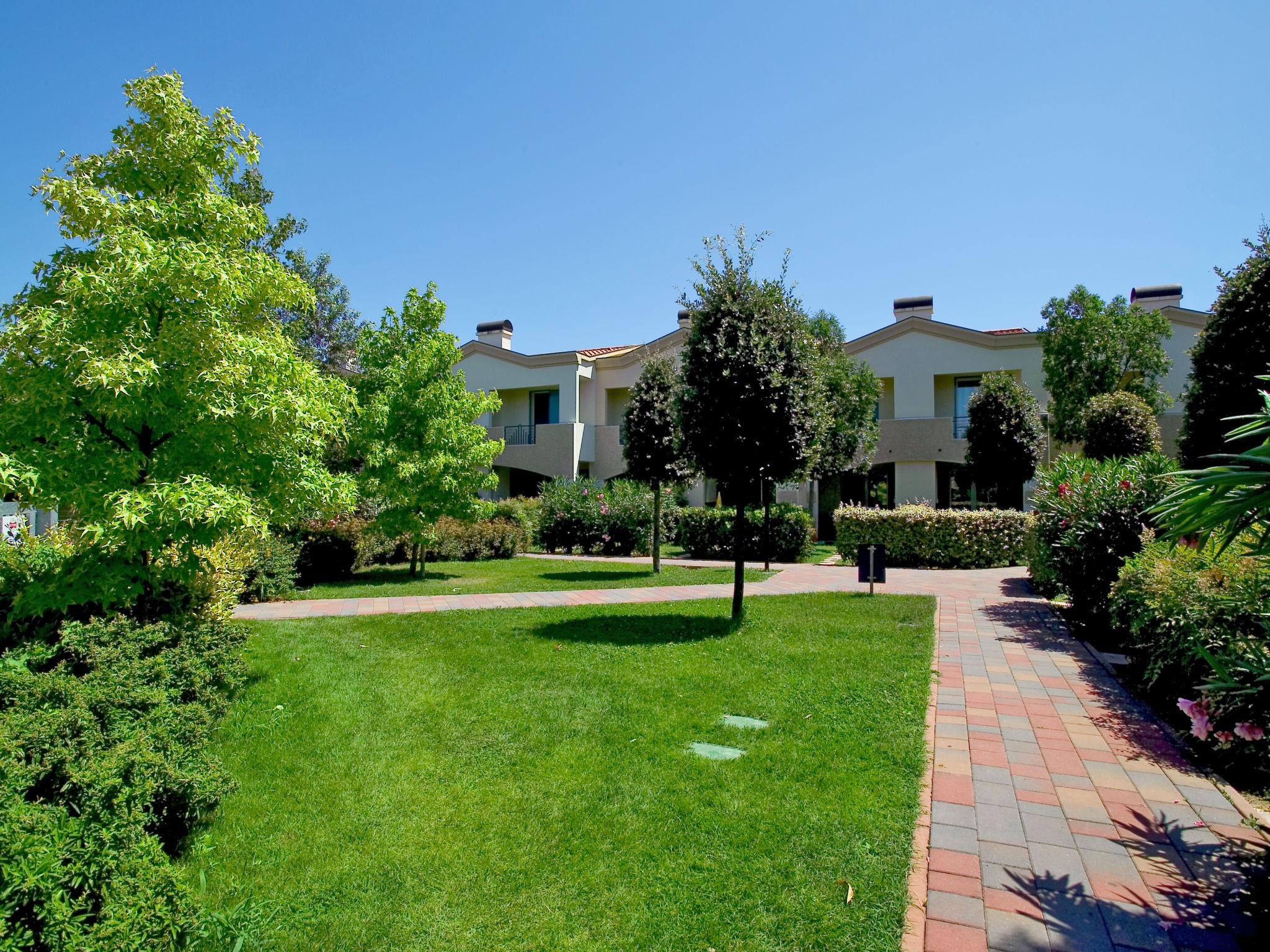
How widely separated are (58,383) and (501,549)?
44.8ft

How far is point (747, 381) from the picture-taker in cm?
852

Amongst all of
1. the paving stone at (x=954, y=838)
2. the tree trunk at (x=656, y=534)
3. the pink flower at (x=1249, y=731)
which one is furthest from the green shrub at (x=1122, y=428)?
the paving stone at (x=954, y=838)

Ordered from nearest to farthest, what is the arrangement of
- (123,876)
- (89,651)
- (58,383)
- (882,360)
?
1. (123,876)
2. (89,651)
3. (58,383)
4. (882,360)

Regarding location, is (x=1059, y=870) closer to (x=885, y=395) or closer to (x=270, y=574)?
(x=270, y=574)

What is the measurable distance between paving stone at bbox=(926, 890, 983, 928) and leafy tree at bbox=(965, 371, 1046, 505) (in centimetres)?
1677

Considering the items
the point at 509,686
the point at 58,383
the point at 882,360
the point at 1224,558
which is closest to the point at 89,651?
the point at 58,383

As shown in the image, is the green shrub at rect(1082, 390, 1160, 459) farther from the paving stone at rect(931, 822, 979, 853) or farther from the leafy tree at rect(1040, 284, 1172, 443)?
the paving stone at rect(931, 822, 979, 853)

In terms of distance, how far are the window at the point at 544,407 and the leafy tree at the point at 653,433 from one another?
1287 cm

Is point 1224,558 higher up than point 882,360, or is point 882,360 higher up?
point 882,360

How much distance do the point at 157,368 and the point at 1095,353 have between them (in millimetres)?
21217

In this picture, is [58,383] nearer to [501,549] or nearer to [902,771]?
[902,771]

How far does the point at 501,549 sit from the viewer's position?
60.8ft

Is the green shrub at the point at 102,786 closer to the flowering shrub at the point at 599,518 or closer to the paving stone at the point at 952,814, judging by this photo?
the paving stone at the point at 952,814

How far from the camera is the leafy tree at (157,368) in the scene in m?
5.11
